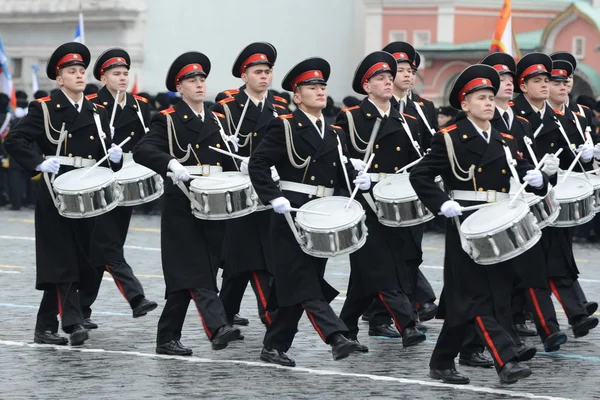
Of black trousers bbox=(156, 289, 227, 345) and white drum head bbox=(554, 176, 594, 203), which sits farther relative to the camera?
white drum head bbox=(554, 176, 594, 203)

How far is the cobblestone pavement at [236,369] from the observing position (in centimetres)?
1001

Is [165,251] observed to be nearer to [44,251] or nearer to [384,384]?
[44,251]

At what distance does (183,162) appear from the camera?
11445mm

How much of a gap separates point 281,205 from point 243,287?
2.22 meters

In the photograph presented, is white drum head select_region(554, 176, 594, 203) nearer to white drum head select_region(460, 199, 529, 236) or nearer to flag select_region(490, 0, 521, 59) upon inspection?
white drum head select_region(460, 199, 529, 236)

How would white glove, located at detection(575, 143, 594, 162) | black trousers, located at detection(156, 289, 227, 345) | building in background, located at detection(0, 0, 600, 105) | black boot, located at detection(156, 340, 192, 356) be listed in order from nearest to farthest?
black trousers, located at detection(156, 289, 227, 345) → black boot, located at detection(156, 340, 192, 356) → white glove, located at detection(575, 143, 594, 162) → building in background, located at detection(0, 0, 600, 105)

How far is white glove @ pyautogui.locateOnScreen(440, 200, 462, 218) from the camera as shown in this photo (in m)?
10.1

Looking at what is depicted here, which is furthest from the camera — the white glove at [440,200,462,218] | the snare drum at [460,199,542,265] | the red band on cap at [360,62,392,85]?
the red band on cap at [360,62,392,85]

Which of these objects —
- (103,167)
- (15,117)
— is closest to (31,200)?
(15,117)

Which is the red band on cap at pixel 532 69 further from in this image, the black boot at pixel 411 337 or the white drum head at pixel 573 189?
the black boot at pixel 411 337

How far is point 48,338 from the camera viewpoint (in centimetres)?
1184

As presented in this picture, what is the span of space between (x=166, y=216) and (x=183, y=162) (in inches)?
14.9

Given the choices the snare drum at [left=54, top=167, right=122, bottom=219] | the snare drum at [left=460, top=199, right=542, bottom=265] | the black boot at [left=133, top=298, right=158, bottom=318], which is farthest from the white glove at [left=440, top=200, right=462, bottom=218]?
the black boot at [left=133, top=298, right=158, bottom=318]

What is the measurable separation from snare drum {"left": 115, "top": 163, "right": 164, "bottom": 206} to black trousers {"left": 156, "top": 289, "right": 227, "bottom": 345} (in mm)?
1469
